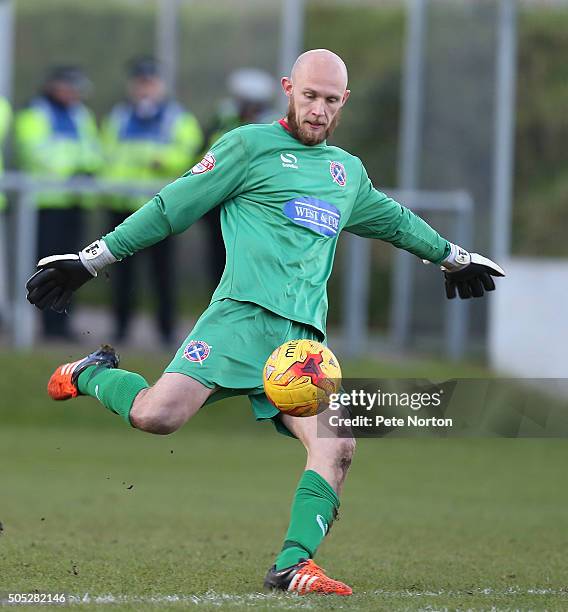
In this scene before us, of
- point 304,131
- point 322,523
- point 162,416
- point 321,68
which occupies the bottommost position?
point 322,523

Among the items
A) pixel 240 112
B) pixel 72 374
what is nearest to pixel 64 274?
pixel 72 374

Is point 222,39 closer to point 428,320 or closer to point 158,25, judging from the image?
point 158,25

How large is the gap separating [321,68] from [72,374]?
1.85 metres

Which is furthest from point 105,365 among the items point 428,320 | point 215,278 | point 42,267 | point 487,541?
point 428,320

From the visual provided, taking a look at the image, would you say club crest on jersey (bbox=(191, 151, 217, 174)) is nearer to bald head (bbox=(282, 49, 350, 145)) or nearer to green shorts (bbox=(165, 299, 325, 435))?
bald head (bbox=(282, 49, 350, 145))

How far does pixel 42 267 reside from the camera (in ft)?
23.2

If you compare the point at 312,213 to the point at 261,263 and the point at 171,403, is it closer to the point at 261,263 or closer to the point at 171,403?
the point at 261,263

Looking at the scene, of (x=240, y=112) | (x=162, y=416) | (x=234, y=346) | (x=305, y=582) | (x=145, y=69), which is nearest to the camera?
(x=305, y=582)

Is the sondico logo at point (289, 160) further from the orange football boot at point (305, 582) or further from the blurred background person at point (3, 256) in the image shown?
the blurred background person at point (3, 256)

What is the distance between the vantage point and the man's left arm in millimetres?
7398

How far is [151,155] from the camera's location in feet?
51.2

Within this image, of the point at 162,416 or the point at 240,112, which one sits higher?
the point at 240,112

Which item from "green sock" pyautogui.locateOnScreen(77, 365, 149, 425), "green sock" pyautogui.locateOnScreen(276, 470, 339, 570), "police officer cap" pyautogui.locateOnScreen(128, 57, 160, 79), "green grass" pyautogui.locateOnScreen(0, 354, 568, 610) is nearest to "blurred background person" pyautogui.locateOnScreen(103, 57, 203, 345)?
"police officer cap" pyautogui.locateOnScreen(128, 57, 160, 79)

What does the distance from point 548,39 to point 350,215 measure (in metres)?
9.77
